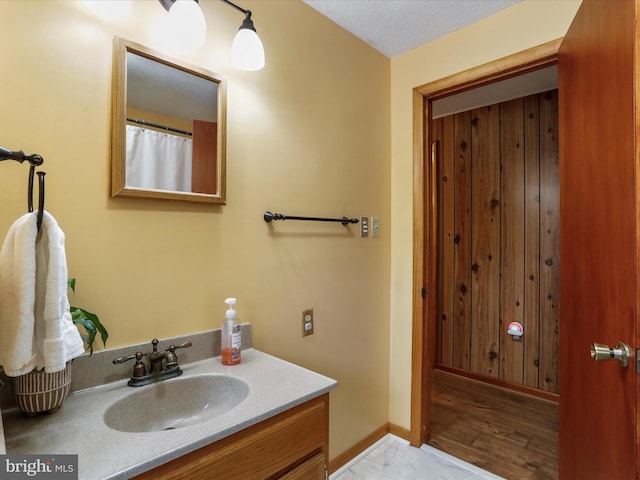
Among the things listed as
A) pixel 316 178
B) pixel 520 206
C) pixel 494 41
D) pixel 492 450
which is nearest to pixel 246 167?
pixel 316 178

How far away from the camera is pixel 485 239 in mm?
2885

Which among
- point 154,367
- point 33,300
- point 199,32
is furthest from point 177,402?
point 199,32

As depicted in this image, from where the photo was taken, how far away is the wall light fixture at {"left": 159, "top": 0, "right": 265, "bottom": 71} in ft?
3.43

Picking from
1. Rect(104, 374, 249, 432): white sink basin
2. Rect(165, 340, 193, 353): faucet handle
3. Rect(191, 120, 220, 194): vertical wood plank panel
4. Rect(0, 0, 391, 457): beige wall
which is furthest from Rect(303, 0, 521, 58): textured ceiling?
Rect(104, 374, 249, 432): white sink basin

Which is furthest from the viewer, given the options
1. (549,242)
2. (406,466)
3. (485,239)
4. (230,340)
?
(485,239)

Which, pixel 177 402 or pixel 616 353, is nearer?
pixel 616 353

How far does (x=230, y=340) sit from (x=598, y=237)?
128 cm

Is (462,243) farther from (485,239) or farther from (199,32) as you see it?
(199,32)

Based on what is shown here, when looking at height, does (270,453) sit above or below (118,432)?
below

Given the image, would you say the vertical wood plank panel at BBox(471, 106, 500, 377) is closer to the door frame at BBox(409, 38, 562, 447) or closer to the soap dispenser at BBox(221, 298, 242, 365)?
the door frame at BBox(409, 38, 562, 447)

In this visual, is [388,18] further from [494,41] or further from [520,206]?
[520,206]

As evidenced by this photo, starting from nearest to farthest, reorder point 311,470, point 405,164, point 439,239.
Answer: point 311,470
point 405,164
point 439,239

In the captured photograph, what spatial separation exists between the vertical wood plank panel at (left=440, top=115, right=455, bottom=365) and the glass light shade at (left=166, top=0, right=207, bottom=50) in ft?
8.37

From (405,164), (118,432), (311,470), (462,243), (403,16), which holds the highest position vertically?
(403,16)
